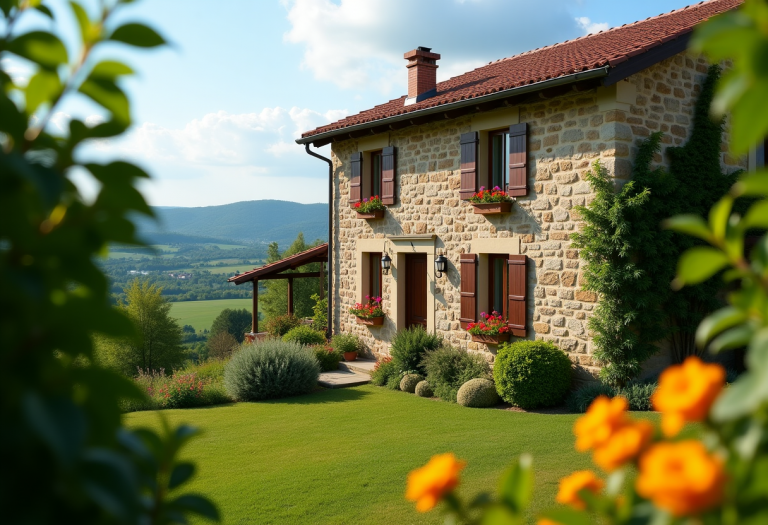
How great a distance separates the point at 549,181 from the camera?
977 centimetres

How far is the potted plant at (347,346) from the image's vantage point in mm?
13578

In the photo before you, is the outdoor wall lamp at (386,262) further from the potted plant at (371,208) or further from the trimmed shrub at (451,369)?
the trimmed shrub at (451,369)

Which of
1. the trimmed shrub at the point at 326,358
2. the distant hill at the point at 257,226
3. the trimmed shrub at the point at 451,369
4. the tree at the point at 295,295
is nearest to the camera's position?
the trimmed shrub at the point at 451,369

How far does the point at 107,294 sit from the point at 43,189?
163mm

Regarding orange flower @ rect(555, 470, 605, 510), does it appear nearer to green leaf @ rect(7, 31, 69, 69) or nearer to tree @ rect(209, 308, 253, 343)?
green leaf @ rect(7, 31, 69, 69)

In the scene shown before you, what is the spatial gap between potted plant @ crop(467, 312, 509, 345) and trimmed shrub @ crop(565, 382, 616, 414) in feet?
5.27

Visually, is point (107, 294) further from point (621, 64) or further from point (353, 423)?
point (621, 64)

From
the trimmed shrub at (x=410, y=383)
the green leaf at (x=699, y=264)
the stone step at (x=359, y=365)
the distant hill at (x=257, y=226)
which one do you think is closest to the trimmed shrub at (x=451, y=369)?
the trimmed shrub at (x=410, y=383)

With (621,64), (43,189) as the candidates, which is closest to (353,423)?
(621,64)

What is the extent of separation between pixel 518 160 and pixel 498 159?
88 cm

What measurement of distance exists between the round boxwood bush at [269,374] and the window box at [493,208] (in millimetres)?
4147

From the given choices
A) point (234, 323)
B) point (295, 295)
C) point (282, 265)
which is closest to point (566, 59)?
point (282, 265)

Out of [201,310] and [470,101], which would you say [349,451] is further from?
[201,310]

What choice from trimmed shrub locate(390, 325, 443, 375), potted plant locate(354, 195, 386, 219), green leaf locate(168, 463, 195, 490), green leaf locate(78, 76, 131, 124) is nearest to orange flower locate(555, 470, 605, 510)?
green leaf locate(168, 463, 195, 490)
